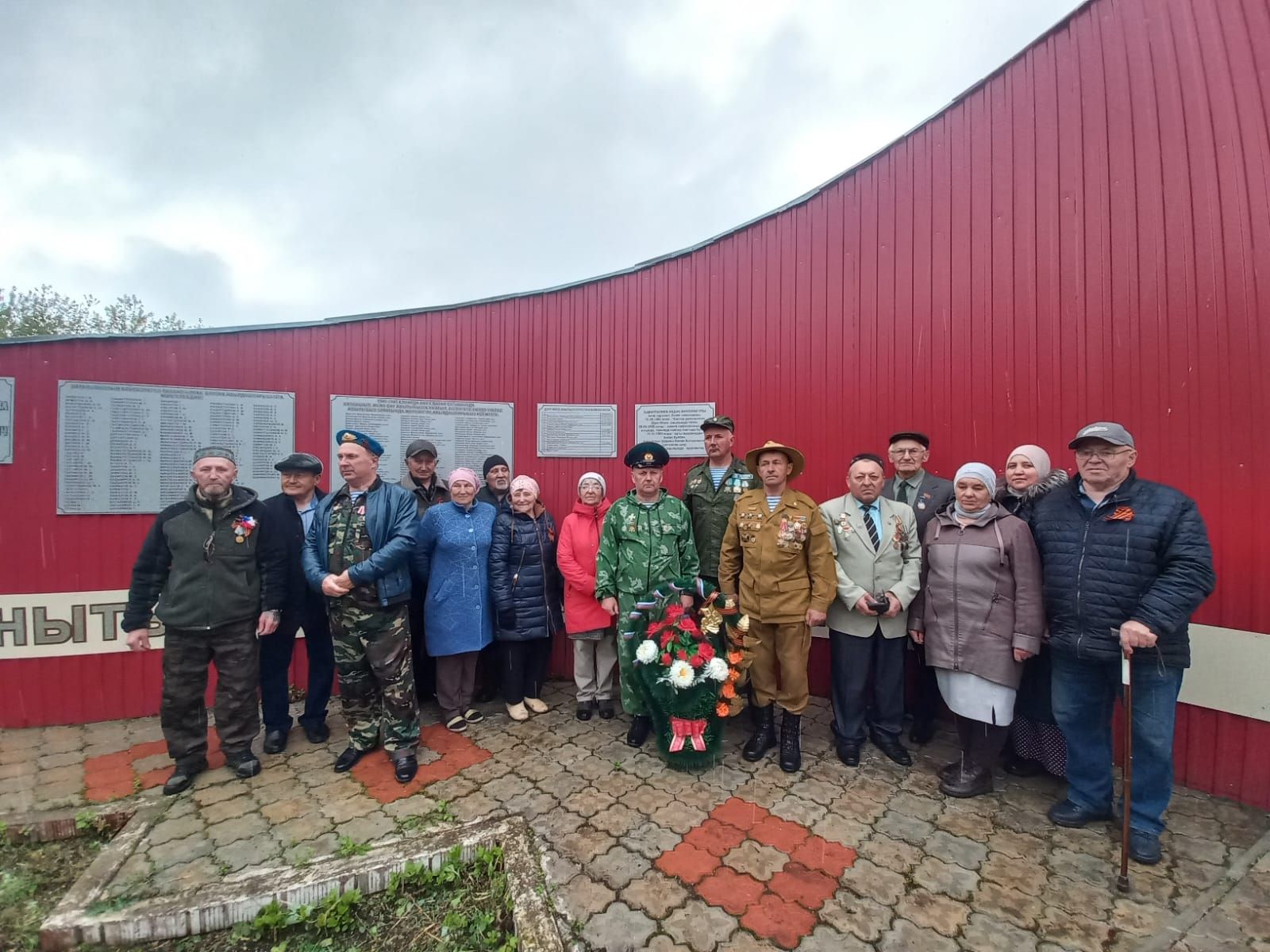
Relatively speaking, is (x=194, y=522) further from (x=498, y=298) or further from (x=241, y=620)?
(x=498, y=298)

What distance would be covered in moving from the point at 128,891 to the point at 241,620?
129 centimetres

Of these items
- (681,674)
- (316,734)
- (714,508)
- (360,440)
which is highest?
(360,440)

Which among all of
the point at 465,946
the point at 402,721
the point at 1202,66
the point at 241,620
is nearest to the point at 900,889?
the point at 465,946

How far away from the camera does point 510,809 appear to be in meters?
2.71

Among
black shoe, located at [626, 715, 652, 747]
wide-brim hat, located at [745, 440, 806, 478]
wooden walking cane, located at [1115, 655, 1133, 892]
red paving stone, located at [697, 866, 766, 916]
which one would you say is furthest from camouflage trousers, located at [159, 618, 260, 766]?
wooden walking cane, located at [1115, 655, 1133, 892]

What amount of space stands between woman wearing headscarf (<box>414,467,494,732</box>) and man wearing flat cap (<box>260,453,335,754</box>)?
0.71 meters

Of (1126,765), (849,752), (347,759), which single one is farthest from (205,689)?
(1126,765)

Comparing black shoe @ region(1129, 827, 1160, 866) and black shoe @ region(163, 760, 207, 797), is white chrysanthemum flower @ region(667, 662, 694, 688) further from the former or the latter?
black shoe @ region(163, 760, 207, 797)

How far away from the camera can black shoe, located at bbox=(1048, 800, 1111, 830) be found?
2.56 meters

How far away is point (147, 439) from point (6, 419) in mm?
793

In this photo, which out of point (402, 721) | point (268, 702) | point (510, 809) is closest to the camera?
point (510, 809)

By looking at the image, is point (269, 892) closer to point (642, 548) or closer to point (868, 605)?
point (642, 548)

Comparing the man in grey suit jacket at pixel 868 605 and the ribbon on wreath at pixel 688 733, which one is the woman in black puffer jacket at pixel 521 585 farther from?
the man in grey suit jacket at pixel 868 605

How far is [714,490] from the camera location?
3801 mm
